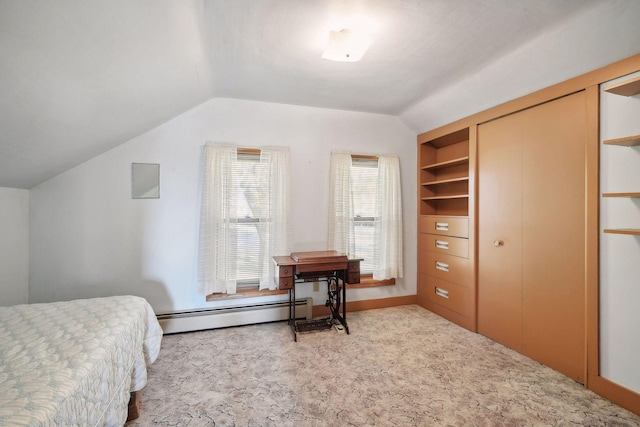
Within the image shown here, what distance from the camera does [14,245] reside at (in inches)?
87.9

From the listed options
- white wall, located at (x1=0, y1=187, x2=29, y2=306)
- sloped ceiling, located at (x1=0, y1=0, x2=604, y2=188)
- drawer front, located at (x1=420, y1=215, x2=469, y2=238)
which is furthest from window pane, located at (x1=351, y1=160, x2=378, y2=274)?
white wall, located at (x1=0, y1=187, x2=29, y2=306)

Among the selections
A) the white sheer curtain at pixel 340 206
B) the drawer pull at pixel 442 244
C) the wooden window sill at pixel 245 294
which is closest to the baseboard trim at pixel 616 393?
the drawer pull at pixel 442 244

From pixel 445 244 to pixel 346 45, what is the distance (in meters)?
2.39

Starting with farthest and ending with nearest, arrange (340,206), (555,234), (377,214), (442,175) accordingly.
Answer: (442,175) < (377,214) < (340,206) < (555,234)

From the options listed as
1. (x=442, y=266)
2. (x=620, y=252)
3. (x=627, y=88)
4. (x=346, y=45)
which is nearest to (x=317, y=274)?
(x=442, y=266)

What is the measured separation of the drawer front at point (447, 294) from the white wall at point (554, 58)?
1.92 m

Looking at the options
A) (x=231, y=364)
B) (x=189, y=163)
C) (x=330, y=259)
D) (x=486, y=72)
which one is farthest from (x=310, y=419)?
(x=486, y=72)

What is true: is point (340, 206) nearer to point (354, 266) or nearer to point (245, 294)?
point (354, 266)

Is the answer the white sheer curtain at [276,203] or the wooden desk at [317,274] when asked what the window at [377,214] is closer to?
the wooden desk at [317,274]

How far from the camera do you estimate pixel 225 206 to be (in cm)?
274

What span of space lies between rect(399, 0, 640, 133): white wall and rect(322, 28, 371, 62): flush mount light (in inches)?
47.9

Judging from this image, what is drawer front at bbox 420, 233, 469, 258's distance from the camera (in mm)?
2805

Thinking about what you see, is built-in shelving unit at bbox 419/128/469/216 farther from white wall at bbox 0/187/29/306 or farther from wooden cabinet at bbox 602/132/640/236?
white wall at bbox 0/187/29/306

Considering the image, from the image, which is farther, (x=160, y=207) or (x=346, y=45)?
(x=160, y=207)
